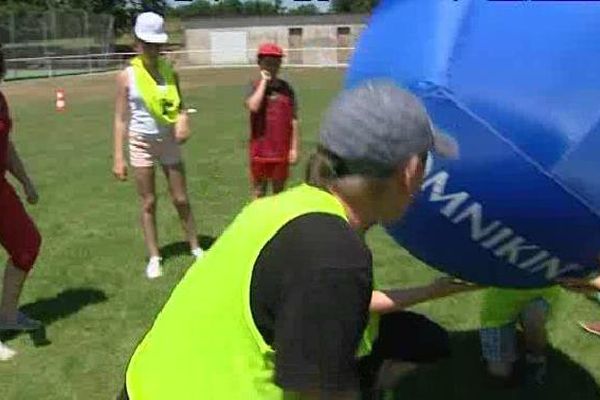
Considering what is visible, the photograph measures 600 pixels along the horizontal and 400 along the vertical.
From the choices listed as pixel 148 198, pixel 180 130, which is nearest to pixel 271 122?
pixel 180 130

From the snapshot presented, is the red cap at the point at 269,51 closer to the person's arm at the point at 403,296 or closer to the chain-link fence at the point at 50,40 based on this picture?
the person's arm at the point at 403,296

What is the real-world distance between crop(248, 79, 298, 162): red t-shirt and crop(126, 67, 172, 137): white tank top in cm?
102

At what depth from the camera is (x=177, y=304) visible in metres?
2.22

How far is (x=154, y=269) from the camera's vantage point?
22.4ft

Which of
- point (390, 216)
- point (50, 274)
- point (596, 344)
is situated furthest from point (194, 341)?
point (50, 274)

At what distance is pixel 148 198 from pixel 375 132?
4.90 metres

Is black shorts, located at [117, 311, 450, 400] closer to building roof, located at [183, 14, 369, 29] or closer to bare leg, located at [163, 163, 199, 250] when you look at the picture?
bare leg, located at [163, 163, 199, 250]

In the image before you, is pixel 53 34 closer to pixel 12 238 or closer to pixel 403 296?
pixel 12 238

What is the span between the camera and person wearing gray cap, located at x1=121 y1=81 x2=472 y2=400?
6.31 feet

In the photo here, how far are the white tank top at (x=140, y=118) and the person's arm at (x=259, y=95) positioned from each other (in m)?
0.93

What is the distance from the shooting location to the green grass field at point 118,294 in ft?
16.0

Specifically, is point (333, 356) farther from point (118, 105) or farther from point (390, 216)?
point (118, 105)

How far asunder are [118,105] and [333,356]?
4920 millimetres

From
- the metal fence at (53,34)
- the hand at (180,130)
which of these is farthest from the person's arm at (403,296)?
the metal fence at (53,34)
